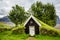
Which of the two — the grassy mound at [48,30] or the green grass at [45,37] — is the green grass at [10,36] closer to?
the green grass at [45,37]

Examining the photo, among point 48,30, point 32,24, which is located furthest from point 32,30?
point 48,30

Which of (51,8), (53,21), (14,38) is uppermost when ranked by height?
(51,8)

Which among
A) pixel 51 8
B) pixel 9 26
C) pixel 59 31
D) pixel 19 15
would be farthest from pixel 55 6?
pixel 9 26

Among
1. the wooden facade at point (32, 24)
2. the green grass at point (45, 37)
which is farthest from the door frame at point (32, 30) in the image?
the green grass at point (45, 37)

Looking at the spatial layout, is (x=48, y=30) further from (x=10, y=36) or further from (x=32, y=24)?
(x=10, y=36)

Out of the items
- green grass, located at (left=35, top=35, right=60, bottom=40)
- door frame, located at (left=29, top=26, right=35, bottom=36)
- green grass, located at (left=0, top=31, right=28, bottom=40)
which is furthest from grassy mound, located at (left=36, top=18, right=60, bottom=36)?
green grass, located at (left=0, top=31, right=28, bottom=40)

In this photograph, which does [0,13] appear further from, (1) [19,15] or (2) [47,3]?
(2) [47,3]

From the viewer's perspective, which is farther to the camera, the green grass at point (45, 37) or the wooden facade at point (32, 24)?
the wooden facade at point (32, 24)

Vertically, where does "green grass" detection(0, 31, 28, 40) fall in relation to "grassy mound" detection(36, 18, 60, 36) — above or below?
below

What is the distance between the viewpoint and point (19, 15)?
219 inches

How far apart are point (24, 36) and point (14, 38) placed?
0.28 m

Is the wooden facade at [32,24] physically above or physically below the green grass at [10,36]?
above

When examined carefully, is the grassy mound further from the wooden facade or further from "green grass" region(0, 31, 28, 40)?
"green grass" region(0, 31, 28, 40)

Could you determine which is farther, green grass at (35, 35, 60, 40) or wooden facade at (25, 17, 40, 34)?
wooden facade at (25, 17, 40, 34)
